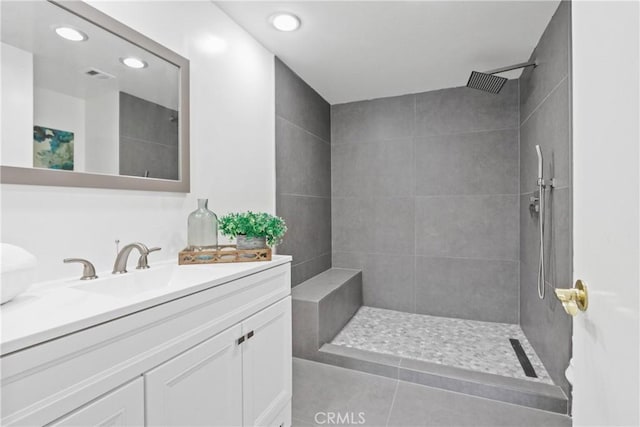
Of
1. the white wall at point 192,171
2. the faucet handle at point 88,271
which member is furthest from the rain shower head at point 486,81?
the faucet handle at point 88,271

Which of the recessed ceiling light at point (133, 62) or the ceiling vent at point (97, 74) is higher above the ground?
the recessed ceiling light at point (133, 62)

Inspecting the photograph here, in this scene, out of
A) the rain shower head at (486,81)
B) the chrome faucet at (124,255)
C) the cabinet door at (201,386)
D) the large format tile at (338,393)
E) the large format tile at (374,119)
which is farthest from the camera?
the large format tile at (374,119)

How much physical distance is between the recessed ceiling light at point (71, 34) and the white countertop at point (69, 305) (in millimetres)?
883

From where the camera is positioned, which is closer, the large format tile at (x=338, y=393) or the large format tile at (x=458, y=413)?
the large format tile at (x=458, y=413)

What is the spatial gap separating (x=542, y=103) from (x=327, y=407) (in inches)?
95.4

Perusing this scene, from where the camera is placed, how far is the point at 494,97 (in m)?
2.89

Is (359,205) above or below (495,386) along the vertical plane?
above

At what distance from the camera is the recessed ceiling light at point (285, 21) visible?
1.91 metres

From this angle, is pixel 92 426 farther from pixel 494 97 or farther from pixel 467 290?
pixel 494 97

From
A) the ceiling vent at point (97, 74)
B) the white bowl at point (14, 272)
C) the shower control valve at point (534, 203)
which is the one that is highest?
the ceiling vent at point (97, 74)

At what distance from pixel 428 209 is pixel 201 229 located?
2.36m

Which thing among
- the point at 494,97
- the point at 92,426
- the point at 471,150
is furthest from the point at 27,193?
the point at 494,97
